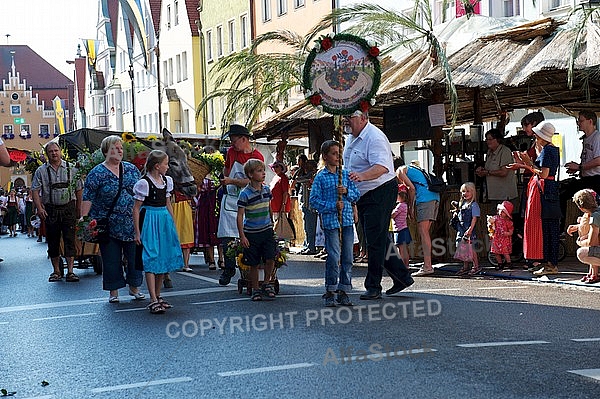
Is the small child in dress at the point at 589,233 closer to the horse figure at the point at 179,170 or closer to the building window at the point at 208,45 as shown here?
the horse figure at the point at 179,170

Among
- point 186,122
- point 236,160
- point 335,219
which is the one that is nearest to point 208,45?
point 186,122

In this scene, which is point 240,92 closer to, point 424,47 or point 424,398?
point 424,47

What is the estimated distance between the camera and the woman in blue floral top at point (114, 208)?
12461mm

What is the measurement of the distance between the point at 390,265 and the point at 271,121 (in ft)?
37.3

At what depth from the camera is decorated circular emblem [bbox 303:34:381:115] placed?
12.2 meters

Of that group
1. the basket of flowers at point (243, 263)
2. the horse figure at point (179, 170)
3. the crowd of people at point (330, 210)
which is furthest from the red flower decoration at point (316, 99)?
the horse figure at point (179, 170)

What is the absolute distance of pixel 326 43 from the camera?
12328 millimetres

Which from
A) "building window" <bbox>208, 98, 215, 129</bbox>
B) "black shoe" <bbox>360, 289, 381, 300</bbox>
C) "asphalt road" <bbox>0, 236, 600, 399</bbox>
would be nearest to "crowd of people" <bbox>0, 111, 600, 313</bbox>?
"black shoe" <bbox>360, 289, 381, 300</bbox>

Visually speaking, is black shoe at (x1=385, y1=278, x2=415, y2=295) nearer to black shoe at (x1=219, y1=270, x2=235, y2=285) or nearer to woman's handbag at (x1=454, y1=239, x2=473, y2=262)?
black shoe at (x1=219, y1=270, x2=235, y2=285)

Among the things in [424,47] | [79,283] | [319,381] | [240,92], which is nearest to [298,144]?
[240,92]

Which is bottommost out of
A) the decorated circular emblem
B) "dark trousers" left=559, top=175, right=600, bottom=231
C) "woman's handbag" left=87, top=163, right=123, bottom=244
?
"woman's handbag" left=87, top=163, right=123, bottom=244

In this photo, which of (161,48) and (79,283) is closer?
(79,283)

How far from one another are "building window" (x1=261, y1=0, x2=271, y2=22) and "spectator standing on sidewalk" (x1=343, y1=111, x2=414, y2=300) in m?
39.8

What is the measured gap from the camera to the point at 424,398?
652 cm
